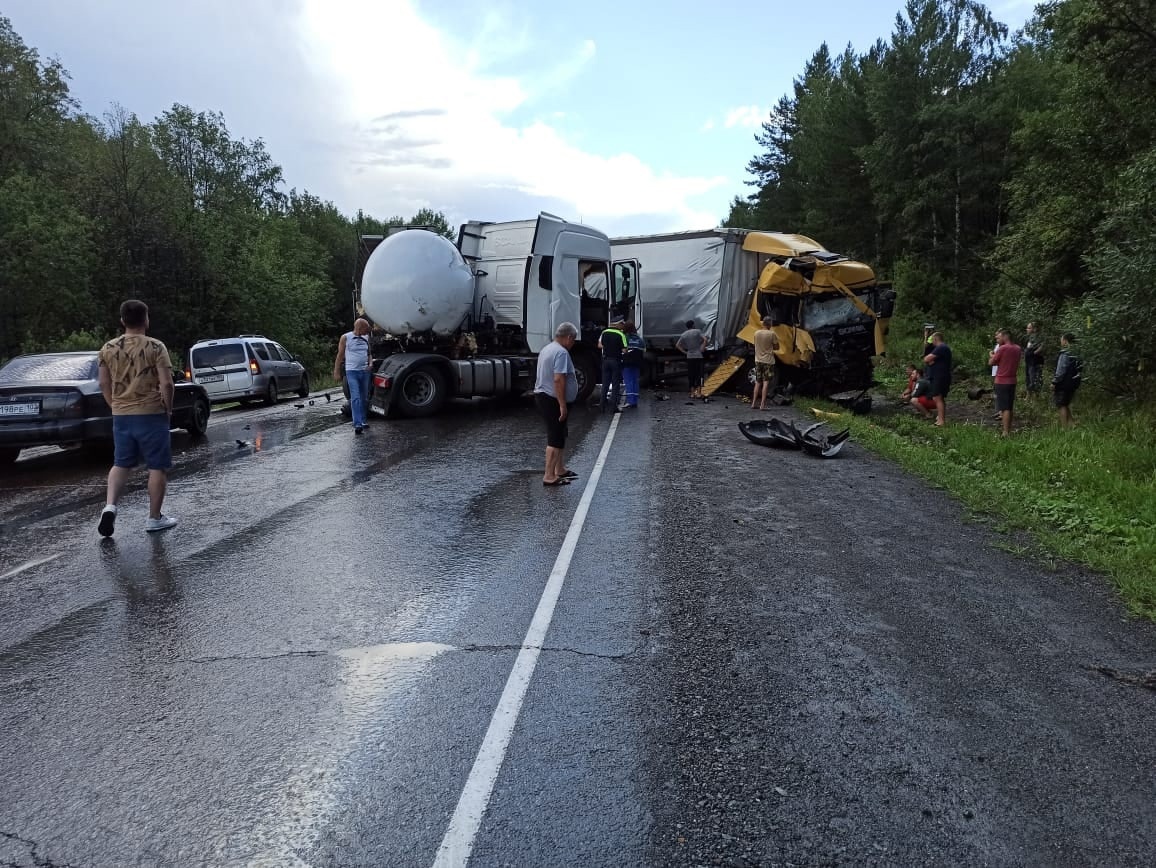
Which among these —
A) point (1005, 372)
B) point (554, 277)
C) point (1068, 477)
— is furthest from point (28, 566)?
point (1005, 372)

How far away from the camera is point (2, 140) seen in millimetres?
29281

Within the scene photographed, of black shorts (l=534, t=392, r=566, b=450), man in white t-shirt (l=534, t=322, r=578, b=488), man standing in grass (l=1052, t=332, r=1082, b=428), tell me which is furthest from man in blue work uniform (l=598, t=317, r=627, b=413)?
man standing in grass (l=1052, t=332, r=1082, b=428)

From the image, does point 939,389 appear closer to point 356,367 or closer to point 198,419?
point 356,367

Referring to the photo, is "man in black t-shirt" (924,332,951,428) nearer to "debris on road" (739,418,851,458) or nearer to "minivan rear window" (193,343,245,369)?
"debris on road" (739,418,851,458)

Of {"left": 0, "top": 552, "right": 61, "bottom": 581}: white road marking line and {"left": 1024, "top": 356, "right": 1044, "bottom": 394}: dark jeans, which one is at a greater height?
{"left": 1024, "top": 356, "right": 1044, "bottom": 394}: dark jeans

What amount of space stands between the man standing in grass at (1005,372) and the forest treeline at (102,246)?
71.8 feet

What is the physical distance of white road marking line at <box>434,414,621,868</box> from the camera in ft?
8.38

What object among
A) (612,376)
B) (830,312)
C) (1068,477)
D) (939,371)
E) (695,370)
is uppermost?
(830,312)

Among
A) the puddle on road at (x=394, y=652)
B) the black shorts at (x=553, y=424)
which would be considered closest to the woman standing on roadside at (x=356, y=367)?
the black shorts at (x=553, y=424)

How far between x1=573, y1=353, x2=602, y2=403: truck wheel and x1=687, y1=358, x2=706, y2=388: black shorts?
7.99 ft

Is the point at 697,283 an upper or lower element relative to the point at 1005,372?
upper

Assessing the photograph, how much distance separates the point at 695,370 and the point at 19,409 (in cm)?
1255

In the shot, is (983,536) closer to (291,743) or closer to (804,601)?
(804,601)

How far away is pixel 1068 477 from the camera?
9.00 meters
